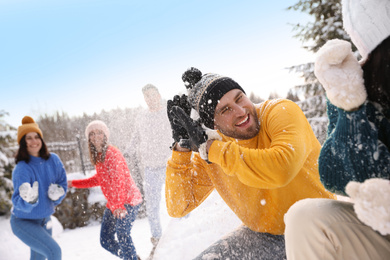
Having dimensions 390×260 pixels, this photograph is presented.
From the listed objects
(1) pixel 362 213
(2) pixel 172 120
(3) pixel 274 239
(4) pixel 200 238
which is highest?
(2) pixel 172 120

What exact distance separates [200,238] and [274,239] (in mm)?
2312

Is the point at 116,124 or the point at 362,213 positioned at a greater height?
the point at 362,213

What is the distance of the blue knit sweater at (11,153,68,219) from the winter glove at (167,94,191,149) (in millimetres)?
2548

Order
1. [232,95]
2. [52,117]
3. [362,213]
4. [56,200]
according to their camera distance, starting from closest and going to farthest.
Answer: [362,213], [232,95], [56,200], [52,117]

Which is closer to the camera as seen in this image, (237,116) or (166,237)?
(237,116)

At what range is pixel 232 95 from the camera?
1.84 metres

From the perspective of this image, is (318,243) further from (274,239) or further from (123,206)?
(123,206)

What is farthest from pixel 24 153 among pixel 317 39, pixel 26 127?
pixel 317 39

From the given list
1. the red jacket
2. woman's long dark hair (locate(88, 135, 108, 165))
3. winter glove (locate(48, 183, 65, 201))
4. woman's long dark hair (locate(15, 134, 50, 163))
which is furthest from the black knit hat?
woman's long dark hair (locate(15, 134, 50, 163))

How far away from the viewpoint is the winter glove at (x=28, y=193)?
3.39 meters

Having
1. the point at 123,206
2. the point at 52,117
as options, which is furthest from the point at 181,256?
the point at 52,117

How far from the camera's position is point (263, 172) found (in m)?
1.46

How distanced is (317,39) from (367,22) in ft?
18.6

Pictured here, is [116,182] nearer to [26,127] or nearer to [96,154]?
[96,154]
